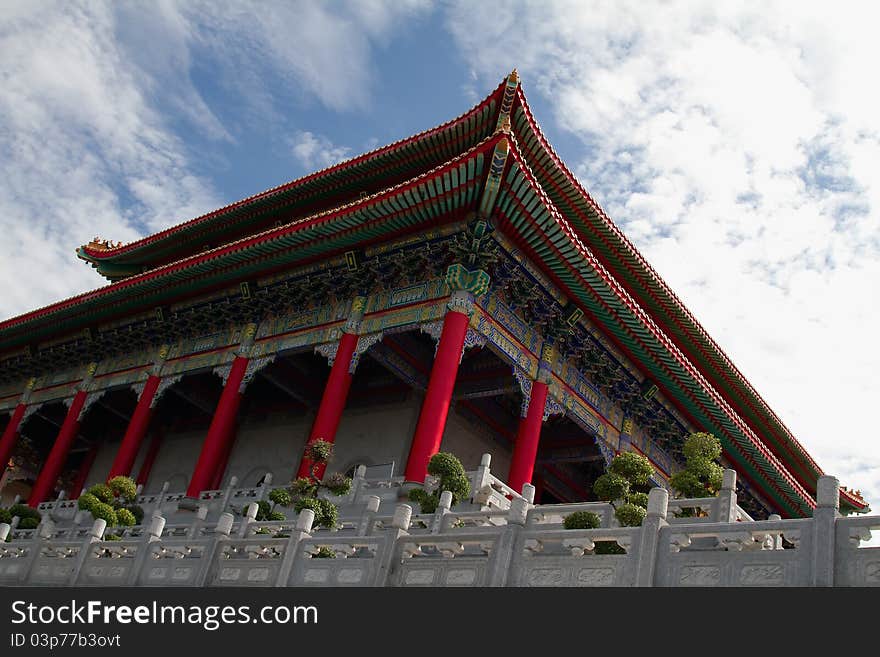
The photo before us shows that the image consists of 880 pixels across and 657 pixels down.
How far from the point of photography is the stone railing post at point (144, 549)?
12.0 m

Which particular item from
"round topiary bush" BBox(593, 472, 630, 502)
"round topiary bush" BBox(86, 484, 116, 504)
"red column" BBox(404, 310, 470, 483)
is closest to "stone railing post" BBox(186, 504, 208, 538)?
"red column" BBox(404, 310, 470, 483)

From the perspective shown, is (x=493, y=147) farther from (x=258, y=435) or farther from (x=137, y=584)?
(x=258, y=435)

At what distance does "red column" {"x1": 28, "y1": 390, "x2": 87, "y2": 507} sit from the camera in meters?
24.3

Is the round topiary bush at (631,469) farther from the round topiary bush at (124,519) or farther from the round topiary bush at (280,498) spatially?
the round topiary bush at (124,519)

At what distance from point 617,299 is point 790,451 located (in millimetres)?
14740

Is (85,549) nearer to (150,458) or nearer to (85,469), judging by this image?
(150,458)

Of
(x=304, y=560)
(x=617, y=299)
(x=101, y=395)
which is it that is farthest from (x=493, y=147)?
(x=101, y=395)

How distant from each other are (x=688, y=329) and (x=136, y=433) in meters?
15.1

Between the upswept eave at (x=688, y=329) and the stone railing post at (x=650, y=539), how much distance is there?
440 inches

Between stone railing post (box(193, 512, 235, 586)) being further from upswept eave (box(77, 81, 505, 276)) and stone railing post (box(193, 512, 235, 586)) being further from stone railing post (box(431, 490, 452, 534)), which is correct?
upswept eave (box(77, 81, 505, 276))

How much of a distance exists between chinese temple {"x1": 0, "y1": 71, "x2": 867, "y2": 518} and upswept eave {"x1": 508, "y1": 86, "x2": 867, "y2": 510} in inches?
2.4

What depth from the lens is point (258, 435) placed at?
80.9ft

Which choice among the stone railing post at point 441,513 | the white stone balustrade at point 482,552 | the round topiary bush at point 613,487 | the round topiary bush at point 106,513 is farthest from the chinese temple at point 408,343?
the white stone balustrade at point 482,552

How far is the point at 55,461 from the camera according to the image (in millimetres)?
24578
